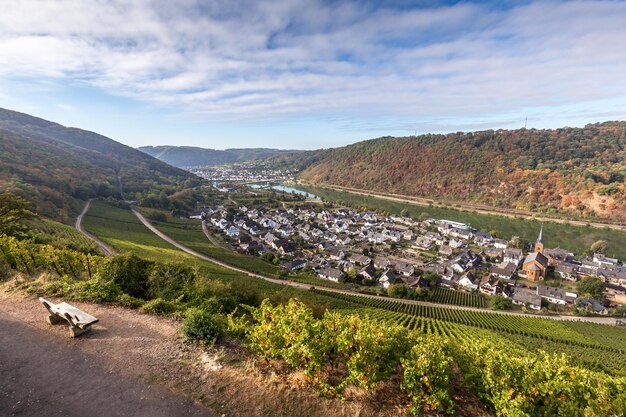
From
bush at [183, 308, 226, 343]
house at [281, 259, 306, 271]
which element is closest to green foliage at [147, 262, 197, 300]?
bush at [183, 308, 226, 343]

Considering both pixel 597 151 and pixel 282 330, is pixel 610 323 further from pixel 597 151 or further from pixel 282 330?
pixel 597 151

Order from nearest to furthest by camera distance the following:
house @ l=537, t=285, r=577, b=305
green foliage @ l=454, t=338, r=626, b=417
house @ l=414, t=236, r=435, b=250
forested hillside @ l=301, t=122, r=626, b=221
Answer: green foliage @ l=454, t=338, r=626, b=417, house @ l=537, t=285, r=577, b=305, house @ l=414, t=236, r=435, b=250, forested hillside @ l=301, t=122, r=626, b=221

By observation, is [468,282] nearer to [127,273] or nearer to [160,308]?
[160,308]

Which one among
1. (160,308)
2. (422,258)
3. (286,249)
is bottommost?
(286,249)

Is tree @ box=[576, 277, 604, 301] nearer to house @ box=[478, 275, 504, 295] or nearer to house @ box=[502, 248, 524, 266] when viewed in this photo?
house @ box=[478, 275, 504, 295]

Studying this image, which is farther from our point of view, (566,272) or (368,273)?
(566,272)

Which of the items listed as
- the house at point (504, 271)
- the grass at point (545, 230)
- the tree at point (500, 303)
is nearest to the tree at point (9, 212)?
the tree at point (500, 303)

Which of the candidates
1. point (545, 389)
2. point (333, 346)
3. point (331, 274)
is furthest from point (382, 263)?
point (545, 389)
